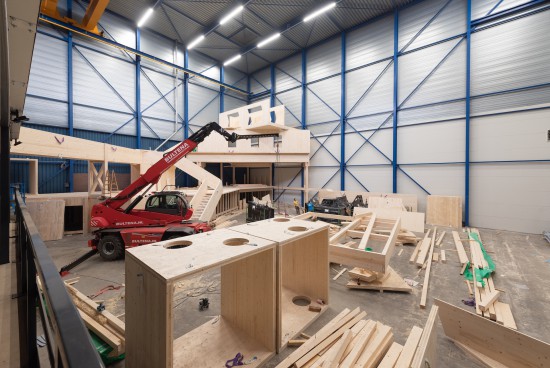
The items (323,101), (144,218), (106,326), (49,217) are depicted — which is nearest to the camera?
(106,326)

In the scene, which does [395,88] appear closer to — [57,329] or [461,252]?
[461,252]

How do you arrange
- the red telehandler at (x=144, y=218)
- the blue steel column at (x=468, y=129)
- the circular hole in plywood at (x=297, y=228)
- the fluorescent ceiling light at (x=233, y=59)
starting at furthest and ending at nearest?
the fluorescent ceiling light at (x=233, y=59) < the blue steel column at (x=468, y=129) < the red telehandler at (x=144, y=218) < the circular hole in plywood at (x=297, y=228)

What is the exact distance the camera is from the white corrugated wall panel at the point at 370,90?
12.3 meters

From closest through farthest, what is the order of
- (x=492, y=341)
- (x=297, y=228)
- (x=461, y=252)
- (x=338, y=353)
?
(x=338, y=353), (x=492, y=341), (x=297, y=228), (x=461, y=252)

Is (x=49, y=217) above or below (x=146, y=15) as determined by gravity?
below

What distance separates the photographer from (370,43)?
1287 cm

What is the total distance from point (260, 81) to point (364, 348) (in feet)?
59.6

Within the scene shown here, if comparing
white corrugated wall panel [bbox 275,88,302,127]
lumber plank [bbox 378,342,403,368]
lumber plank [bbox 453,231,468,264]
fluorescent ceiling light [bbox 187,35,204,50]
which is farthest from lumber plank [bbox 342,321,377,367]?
fluorescent ceiling light [bbox 187,35,204,50]

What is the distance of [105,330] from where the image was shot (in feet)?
9.93

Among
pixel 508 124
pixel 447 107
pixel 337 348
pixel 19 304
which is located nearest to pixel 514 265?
pixel 337 348

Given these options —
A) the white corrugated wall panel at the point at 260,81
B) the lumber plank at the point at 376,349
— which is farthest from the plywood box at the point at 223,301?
the white corrugated wall panel at the point at 260,81

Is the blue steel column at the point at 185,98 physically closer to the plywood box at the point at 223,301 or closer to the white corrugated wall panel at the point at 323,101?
the white corrugated wall panel at the point at 323,101

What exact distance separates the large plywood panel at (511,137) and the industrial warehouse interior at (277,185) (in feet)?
0.22

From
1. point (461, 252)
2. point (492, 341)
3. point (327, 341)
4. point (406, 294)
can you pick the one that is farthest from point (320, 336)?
point (461, 252)
